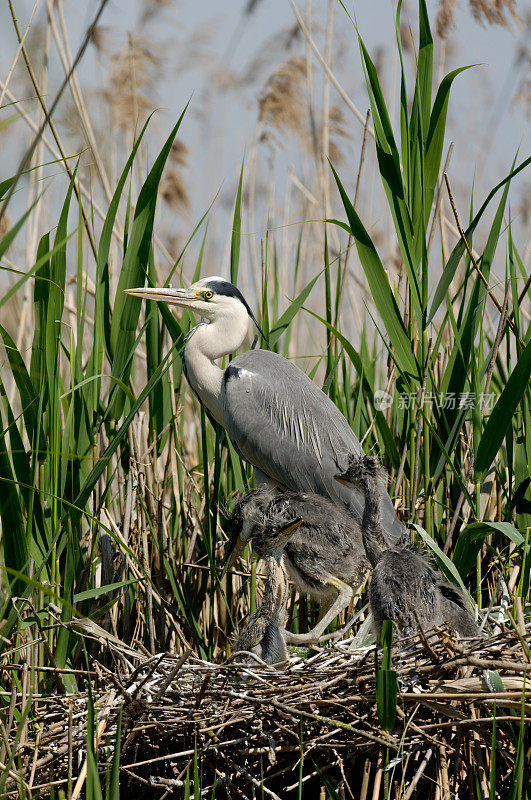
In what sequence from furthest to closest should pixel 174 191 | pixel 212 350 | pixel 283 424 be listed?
pixel 174 191, pixel 212 350, pixel 283 424

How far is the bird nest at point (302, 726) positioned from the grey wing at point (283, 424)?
4.30ft

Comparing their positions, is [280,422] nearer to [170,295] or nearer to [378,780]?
[170,295]

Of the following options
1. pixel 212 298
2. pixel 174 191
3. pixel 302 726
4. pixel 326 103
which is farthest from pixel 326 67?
pixel 302 726

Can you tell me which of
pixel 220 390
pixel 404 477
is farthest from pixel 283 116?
pixel 404 477

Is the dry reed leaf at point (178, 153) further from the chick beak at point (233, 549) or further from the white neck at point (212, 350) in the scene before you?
the chick beak at point (233, 549)

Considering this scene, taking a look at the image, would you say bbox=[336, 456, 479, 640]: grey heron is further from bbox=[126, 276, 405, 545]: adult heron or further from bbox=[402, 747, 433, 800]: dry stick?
bbox=[126, 276, 405, 545]: adult heron

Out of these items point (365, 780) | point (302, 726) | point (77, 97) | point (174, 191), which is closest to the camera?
point (302, 726)

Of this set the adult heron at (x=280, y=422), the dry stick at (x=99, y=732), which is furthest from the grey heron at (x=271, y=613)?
the adult heron at (x=280, y=422)

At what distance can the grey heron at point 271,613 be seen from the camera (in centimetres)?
245

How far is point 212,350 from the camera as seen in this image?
388 cm

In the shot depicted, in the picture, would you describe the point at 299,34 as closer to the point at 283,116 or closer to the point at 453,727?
Result: the point at 283,116

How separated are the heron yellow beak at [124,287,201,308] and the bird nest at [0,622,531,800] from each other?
1.25m

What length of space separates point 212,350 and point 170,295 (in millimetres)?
475

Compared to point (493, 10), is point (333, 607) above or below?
below
